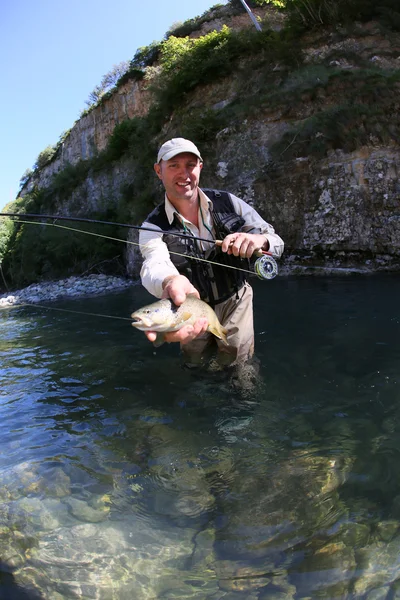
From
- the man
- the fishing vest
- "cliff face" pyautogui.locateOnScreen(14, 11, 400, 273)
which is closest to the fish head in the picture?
the man

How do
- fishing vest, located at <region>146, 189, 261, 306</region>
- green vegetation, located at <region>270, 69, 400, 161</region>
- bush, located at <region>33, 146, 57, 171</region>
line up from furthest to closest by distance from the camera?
bush, located at <region>33, 146, 57, 171</region>, green vegetation, located at <region>270, 69, 400, 161</region>, fishing vest, located at <region>146, 189, 261, 306</region>

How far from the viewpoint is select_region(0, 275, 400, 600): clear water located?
2297 mm

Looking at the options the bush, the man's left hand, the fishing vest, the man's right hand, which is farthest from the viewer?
the bush

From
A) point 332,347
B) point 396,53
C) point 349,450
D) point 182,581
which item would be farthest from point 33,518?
point 396,53

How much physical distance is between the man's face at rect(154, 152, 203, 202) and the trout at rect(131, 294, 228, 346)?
158 cm

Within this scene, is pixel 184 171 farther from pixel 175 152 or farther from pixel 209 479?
pixel 209 479

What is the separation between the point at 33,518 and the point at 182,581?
126 centimetres

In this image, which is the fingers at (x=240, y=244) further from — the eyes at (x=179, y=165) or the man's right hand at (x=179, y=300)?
the eyes at (x=179, y=165)

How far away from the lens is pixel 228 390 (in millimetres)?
4895

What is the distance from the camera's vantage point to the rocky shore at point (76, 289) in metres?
20.8

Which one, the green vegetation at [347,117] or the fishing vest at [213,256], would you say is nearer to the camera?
the fishing vest at [213,256]

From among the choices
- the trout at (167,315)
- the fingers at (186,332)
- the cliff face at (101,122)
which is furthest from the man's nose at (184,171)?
the cliff face at (101,122)

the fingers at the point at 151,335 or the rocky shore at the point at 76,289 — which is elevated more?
the rocky shore at the point at 76,289

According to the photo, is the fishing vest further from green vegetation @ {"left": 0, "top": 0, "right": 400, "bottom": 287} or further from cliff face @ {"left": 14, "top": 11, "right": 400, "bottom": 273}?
green vegetation @ {"left": 0, "top": 0, "right": 400, "bottom": 287}
